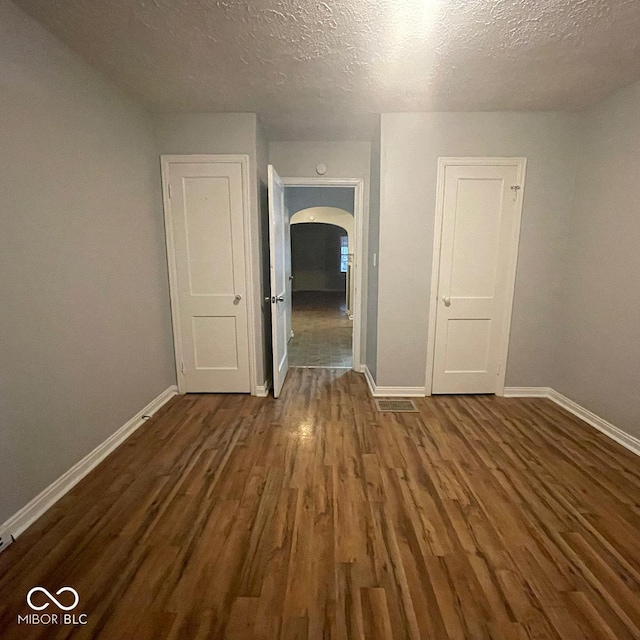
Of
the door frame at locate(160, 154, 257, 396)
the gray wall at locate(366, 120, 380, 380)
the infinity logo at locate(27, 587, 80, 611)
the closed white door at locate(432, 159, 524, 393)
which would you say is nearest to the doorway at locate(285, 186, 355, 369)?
the gray wall at locate(366, 120, 380, 380)

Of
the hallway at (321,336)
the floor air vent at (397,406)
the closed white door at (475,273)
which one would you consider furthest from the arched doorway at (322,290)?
the closed white door at (475,273)

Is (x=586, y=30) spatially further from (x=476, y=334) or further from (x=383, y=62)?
(x=476, y=334)

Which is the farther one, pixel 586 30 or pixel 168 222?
pixel 168 222

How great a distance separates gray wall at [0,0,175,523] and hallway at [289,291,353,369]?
2206 mm

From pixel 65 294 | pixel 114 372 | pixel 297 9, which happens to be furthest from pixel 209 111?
pixel 114 372

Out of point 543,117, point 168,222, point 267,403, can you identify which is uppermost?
point 543,117

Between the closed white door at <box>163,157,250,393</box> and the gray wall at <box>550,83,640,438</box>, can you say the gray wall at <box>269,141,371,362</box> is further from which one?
the gray wall at <box>550,83,640,438</box>

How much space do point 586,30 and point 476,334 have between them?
2131 mm

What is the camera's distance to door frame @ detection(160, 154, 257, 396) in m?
2.85

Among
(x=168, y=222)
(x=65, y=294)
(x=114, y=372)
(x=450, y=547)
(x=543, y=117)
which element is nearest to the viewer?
(x=450, y=547)

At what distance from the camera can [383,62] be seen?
2010 millimetres

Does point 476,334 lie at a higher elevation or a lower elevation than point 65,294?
lower

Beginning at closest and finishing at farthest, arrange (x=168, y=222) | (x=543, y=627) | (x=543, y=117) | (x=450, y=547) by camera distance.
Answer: (x=543, y=627), (x=450, y=547), (x=543, y=117), (x=168, y=222)

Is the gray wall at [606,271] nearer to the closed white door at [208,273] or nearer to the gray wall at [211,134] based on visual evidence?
the gray wall at [211,134]
